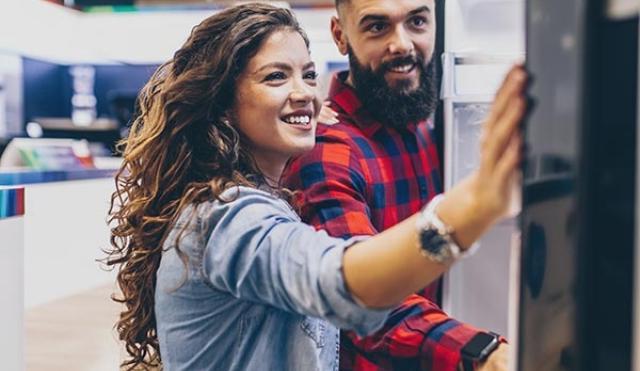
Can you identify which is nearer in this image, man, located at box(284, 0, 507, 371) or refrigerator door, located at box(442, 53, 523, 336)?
man, located at box(284, 0, 507, 371)

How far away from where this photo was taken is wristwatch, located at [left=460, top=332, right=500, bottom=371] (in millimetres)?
848

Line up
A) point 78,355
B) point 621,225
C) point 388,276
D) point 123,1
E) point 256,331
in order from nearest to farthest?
1. point 621,225
2. point 388,276
3. point 256,331
4. point 123,1
5. point 78,355

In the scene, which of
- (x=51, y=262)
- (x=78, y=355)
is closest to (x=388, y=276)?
(x=78, y=355)

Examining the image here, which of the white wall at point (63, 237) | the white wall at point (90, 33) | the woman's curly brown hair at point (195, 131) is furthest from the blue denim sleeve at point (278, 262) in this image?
the white wall at point (90, 33)

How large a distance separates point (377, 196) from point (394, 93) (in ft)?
0.53

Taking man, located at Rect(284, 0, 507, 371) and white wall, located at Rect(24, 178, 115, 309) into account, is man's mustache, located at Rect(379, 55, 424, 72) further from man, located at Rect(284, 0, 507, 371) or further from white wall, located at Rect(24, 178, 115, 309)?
white wall, located at Rect(24, 178, 115, 309)

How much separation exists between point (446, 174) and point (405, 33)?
0.24 meters

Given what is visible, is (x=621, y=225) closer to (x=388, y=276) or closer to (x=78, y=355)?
(x=388, y=276)

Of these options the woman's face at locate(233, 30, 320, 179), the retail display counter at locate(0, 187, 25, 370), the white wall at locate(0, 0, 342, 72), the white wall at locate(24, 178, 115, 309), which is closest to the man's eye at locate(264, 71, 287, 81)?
the woman's face at locate(233, 30, 320, 179)

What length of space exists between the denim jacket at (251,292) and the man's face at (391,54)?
1.00 ft

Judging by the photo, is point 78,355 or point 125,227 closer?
point 125,227

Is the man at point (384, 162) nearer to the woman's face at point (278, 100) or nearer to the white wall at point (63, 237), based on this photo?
the woman's face at point (278, 100)

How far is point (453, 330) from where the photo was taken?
3.03ft

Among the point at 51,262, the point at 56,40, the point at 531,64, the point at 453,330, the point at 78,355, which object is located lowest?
the point at 78,355
